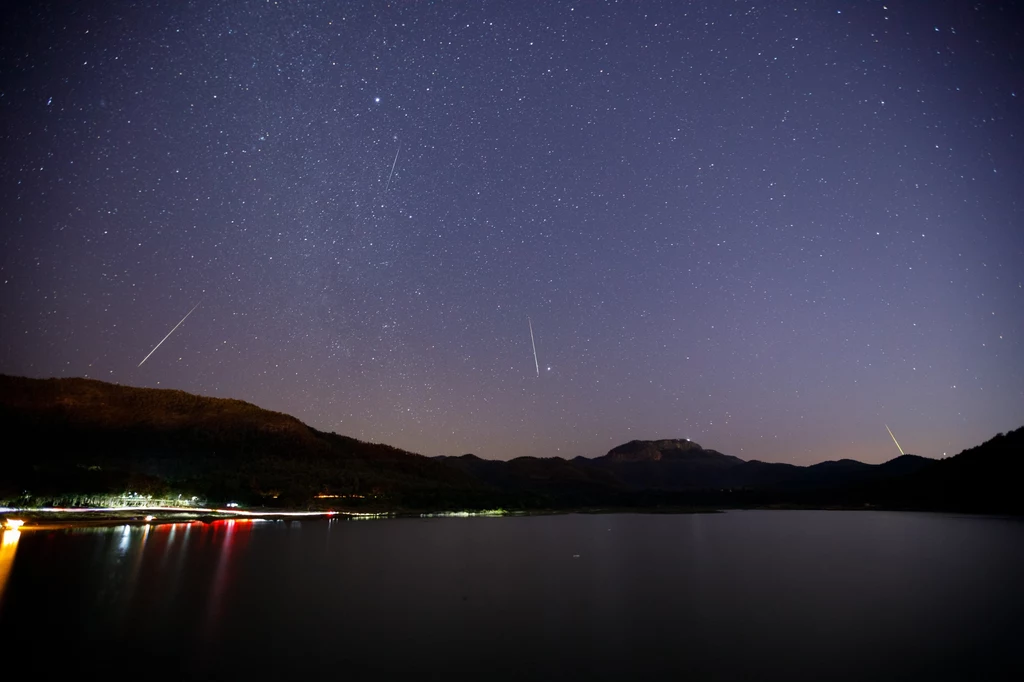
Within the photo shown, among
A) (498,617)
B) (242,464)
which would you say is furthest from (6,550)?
(242,464)

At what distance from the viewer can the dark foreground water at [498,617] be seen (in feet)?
40.0

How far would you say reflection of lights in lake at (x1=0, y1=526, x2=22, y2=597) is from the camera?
21875mm

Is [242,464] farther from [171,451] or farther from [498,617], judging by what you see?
[498,617]

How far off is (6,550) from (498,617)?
95.0ft

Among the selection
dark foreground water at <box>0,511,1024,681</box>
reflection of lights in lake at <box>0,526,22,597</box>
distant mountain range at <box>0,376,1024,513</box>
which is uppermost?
distant mountain range at <box>0,376,1024,513</box>

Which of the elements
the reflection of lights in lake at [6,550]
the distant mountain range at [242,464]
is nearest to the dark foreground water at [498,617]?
the reflection of lights in lake at [6,550]

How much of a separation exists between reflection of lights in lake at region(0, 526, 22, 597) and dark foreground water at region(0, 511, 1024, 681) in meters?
0.26

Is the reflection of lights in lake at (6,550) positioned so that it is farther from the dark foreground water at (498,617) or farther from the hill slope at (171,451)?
the hill slope at (171,451)

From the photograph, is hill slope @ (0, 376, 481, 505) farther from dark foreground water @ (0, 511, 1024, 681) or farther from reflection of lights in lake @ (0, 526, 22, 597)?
dark foreground water @ (0, 511, 1024, 681)

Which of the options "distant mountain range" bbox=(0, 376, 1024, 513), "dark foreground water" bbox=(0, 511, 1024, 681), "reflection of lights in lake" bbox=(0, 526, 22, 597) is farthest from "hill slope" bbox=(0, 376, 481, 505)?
"dark foreground water" bbox=(0, 511, 1024, 681)

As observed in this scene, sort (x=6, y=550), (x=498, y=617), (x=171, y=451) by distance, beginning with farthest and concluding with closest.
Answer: (x=171, y=451) < (x=6, y=550) < (x=498, y=617)

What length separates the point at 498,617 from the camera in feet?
57.3

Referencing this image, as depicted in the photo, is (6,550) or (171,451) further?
(171,451)

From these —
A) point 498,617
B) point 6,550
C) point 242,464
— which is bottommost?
point 498,617
